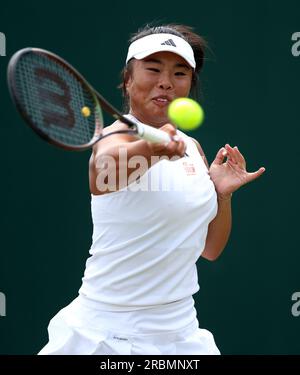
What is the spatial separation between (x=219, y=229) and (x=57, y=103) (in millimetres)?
877

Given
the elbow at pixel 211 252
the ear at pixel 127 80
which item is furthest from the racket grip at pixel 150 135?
the elbow at pixel 211 252

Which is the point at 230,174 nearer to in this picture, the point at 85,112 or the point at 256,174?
the point at 256,174

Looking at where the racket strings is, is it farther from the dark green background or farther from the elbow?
the dark green background

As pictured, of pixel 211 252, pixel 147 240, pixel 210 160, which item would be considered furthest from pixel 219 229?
pixel 210 160

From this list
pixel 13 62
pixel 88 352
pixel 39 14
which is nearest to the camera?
pixel 13 62

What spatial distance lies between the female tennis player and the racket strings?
0.34 feet

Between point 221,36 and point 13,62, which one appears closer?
point 13,62

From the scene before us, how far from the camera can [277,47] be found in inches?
141

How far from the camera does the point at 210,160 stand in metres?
3.58

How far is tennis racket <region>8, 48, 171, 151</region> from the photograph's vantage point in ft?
5.81

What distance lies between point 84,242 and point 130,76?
4.59 ft

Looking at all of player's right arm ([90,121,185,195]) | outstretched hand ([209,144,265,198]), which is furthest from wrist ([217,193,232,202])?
player's right arm ([90,121,185,195])
